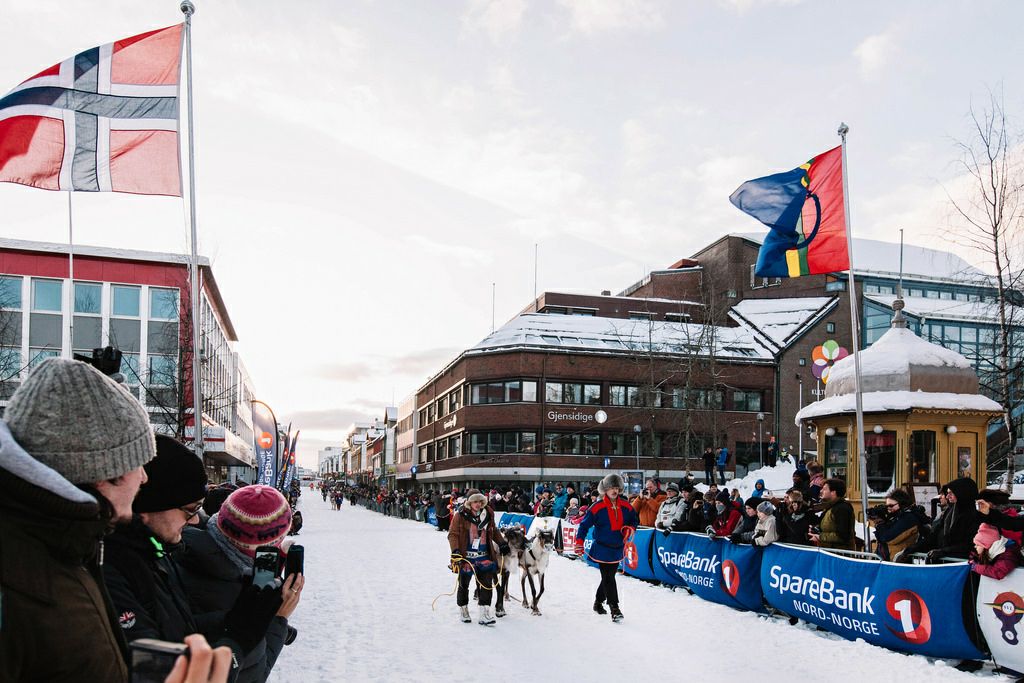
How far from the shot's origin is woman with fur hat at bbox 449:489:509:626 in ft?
40.1

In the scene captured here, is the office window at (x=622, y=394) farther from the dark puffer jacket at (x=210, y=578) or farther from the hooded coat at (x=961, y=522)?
the dark puffer jacket at (x=210, y=578)

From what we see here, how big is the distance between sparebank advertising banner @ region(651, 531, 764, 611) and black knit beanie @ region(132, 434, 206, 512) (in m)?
10.9

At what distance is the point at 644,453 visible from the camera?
55062 millimetres

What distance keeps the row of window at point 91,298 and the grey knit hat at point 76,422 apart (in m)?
45.3

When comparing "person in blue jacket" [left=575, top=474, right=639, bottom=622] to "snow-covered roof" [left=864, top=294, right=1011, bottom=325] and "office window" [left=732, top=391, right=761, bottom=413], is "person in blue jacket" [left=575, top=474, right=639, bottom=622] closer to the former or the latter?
"snow-covered roof" [left=864, top=294, right=1011, bottom=325]

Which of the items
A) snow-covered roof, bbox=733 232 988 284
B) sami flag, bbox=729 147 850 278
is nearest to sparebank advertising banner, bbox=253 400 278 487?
sami flag, bbox=729 147 850 278

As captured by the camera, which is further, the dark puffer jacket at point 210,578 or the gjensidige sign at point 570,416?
the gjensidige sign at point 570,416

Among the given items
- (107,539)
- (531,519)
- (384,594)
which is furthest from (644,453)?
(107,539)

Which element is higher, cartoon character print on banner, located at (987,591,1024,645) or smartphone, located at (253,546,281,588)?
smartphone, located at (253,546,281,588)

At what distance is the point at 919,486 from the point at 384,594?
11.4 meters

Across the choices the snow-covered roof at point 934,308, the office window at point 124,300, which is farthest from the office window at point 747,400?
the office window at point 124,300

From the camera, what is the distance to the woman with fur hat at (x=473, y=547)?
1223cm

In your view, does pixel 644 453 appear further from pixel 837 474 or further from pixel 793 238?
pixel 793 238

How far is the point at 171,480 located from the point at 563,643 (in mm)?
8334
